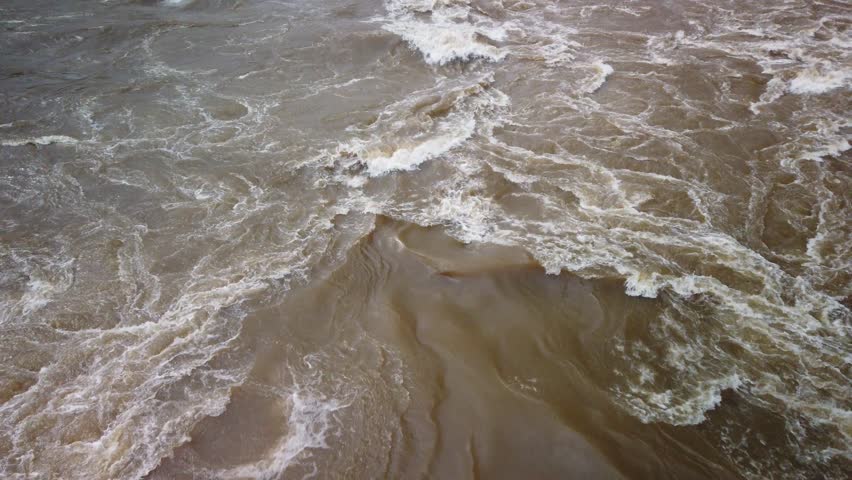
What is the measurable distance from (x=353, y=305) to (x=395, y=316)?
0.53 meters

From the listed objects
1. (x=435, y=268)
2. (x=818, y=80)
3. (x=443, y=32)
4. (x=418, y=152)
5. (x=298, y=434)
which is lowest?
(x=298, y=434)

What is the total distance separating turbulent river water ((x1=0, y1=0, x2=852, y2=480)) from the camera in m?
3.88

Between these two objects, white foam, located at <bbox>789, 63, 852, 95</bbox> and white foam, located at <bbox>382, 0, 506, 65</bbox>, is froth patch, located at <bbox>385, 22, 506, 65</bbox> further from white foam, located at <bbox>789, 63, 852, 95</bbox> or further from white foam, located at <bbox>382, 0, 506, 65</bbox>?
white foam, located at <bbox>789, 63, 852, 95</bbox>

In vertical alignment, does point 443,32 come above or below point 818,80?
above

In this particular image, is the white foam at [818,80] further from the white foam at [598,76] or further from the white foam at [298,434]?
the white foam at [298,434]

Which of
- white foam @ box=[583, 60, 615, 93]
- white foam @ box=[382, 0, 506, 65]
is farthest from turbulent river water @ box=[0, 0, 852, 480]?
white foam @ box=[382, 0, 506, 65]

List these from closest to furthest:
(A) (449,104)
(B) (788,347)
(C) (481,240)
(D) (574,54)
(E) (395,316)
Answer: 1. (B) (788,347)
2. (E) (395,316)
3. (C) (481,240)
4. (A) (449,104)
5. (D) (574,54)

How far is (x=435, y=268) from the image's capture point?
539 centimetres

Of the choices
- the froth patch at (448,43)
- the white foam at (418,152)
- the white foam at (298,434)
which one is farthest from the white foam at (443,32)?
the white foam at (298,434)

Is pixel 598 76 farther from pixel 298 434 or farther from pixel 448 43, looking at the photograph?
pixel 298 434

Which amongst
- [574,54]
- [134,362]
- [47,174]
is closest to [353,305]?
[134,362]

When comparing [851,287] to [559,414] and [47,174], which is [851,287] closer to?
[559,414]

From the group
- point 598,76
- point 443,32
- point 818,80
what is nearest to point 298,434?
point 598,76

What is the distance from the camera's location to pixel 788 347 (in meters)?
4.39
